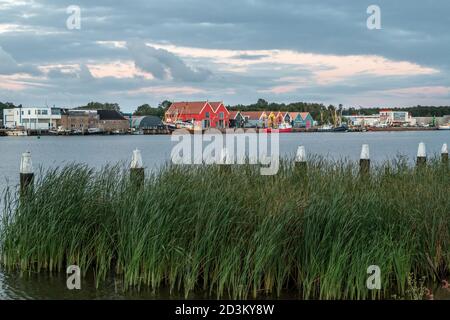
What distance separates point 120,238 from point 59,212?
1443mm

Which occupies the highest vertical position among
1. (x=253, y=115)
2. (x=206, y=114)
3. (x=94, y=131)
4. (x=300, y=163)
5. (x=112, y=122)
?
(x=253, y=115)

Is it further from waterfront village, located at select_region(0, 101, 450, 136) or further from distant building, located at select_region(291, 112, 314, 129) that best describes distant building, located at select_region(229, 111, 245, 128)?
distant building, located at select_region(291, 112, 314, 129)

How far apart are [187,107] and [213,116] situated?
8.34 m

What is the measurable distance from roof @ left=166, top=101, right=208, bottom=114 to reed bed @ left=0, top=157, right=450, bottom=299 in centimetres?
12272

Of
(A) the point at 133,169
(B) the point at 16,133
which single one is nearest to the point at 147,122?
(B) the point at 16,133

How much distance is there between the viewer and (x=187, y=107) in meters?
139

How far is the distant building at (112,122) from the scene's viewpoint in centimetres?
15562

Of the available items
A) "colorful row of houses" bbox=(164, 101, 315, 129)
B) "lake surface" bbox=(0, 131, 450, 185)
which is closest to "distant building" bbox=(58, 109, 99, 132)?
"colorful row of houses" bbox=(164, 101, 315, 129)

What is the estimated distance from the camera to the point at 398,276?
8.77 m

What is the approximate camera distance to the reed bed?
8594 mm

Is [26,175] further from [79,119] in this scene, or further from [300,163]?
[79,119]

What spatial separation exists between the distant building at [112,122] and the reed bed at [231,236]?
146m
